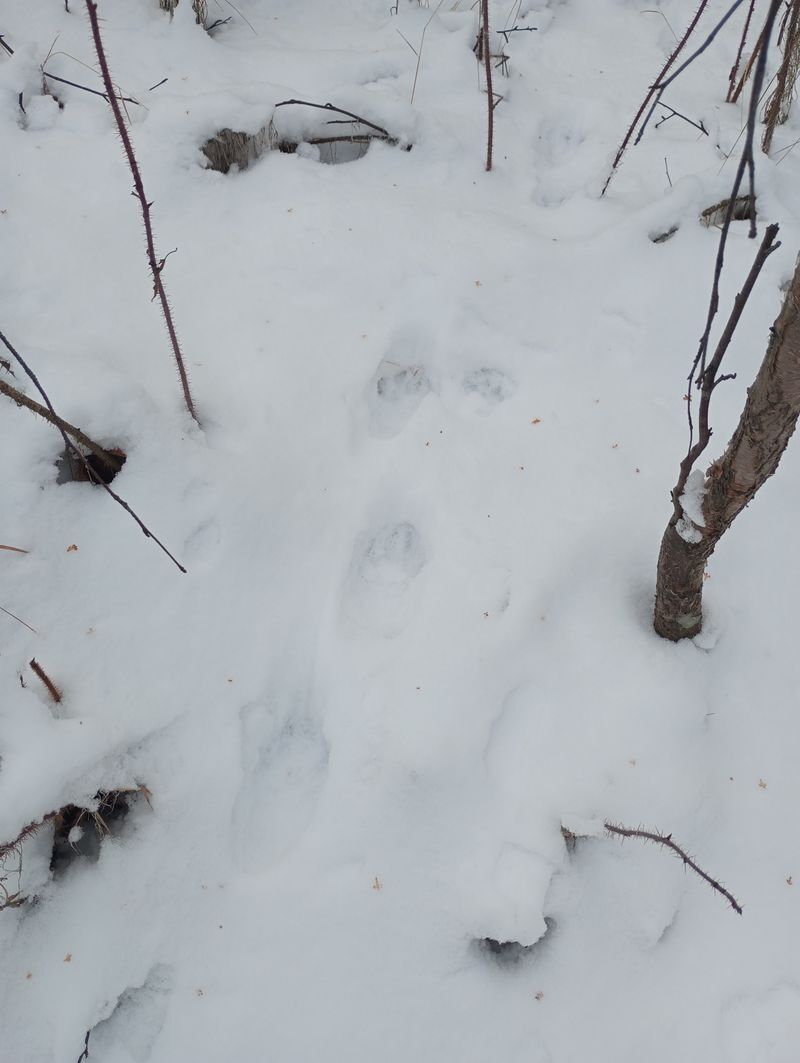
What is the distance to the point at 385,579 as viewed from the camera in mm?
1624

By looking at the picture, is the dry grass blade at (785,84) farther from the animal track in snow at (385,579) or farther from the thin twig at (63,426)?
the thin twig at (63,426)

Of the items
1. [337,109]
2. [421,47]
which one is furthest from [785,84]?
[337,109]

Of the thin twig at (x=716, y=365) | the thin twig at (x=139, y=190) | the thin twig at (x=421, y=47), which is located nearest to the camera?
the thin twig at (x=716, y=365)

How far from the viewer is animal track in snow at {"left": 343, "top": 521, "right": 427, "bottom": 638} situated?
5.14ft

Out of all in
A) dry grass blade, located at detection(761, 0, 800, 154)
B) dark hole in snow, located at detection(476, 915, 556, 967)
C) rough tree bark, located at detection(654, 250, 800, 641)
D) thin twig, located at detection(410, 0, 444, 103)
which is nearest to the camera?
rough tree bark, located at detection(654, 250, 800, 641)

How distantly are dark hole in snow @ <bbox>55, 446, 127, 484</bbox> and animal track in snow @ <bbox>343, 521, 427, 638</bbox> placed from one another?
585 millimetres

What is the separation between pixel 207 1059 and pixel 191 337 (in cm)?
157

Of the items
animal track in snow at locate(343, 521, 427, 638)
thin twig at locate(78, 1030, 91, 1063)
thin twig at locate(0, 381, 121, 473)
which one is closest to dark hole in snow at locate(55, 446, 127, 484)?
thin twig at locate(0, 381, 121, 473)

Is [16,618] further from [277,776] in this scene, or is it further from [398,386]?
[398,386]

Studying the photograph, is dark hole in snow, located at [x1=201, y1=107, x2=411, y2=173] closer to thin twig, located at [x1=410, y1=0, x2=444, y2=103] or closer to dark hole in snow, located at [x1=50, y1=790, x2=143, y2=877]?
thin twig, located at [x1=410, y1=0, x2=444, y2=103]

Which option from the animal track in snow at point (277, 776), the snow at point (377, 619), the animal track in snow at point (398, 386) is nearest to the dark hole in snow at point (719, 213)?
the snow at point (377, 619)

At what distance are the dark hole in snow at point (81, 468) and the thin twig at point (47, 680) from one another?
1.34 ft

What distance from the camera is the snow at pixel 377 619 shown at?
1292mm

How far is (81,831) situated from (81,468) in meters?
0.76
